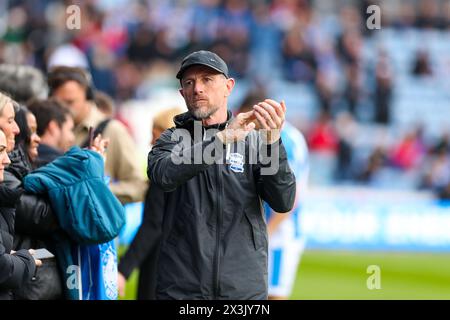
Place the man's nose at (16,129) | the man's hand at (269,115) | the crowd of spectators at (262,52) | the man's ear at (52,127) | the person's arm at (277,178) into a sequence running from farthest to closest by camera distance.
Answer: the crowd of spectators at (262,52) → the man's ear at (52,127) → the man's nose at (16,129) → the person's arm at (277,178) → the man's hand at (269,115)

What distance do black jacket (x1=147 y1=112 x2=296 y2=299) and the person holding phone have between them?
0.68 metres

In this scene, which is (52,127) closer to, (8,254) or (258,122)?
(8,254)

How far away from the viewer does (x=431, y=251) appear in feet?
56.7

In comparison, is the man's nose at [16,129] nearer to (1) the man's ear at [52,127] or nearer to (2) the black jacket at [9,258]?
(2) the black jacket at [9,258]

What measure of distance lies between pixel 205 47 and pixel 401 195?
5559mm

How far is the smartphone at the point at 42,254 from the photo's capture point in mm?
6012

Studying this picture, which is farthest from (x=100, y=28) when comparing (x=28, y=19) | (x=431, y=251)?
(x=431, y=251)

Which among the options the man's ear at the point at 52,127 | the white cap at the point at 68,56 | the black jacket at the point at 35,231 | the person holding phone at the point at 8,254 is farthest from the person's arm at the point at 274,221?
the white cap at the point at 68,56

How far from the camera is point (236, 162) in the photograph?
17.2 ft

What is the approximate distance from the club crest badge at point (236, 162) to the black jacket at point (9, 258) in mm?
1154

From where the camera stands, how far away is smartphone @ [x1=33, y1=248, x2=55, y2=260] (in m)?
6.01

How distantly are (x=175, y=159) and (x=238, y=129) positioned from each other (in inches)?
14.3

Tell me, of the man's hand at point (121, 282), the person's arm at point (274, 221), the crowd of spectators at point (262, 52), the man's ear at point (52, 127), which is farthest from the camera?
the crowd of spectators at point (262, 52)

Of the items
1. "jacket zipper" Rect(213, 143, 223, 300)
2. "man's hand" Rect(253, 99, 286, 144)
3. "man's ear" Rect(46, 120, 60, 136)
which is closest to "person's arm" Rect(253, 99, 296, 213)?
"man's hand" Rect(253, 99, 286, 144)
